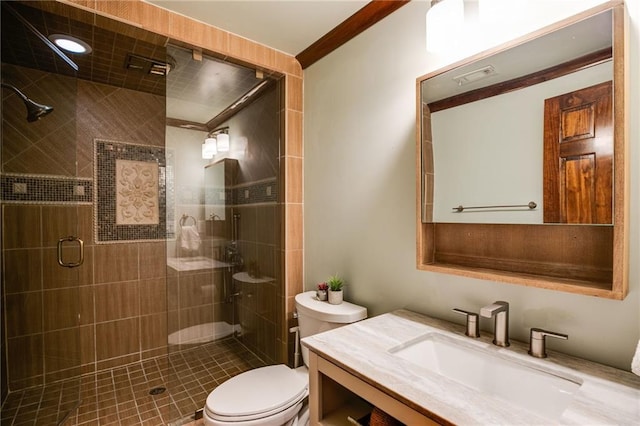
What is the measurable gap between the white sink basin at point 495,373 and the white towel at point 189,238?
1.58 m

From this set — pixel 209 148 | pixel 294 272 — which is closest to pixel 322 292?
pixel 294 272

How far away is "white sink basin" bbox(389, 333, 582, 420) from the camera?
2.94 feet

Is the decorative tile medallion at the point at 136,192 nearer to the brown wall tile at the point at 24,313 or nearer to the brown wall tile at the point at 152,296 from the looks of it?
the brown wall tile at the point at 152,296

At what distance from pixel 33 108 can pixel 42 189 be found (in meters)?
0.54

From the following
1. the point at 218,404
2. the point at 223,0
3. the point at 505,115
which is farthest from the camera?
the point at 223,0

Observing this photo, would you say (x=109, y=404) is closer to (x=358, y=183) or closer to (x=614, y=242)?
(x=358, y=183)

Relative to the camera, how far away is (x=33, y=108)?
1965 millimetres

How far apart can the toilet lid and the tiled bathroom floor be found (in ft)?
2.14

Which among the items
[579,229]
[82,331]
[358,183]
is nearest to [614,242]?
[579,229]

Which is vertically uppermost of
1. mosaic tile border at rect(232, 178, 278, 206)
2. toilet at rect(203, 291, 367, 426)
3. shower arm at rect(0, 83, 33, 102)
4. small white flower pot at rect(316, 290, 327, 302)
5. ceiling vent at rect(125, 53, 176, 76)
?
ceiling vent at rect(125, 53, 176, 76)

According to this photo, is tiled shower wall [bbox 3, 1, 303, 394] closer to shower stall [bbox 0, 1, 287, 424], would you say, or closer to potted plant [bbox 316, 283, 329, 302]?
shower stall [bbox 0, 1, 287, 424]

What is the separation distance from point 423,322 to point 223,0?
6.03ft

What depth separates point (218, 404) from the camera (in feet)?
4.62

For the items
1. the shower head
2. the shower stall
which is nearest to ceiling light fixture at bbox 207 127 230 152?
the shower stall
